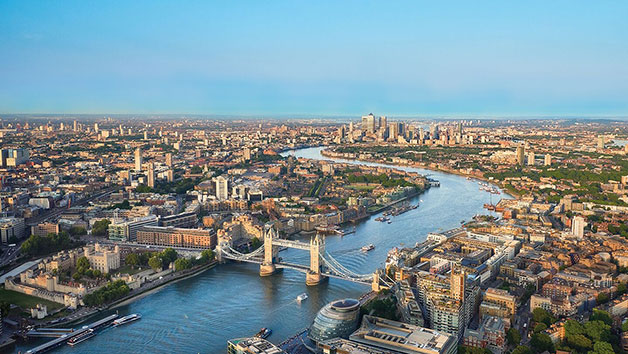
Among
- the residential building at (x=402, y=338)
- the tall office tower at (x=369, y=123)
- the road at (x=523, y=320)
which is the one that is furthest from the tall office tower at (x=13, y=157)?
the tall office tower at (x=369, y=123)

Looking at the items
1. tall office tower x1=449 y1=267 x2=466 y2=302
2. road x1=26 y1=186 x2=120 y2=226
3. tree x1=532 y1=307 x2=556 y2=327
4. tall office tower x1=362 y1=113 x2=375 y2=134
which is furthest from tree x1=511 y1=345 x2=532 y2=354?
tall office tower x1=362 y1=113 x2=375 y2=134

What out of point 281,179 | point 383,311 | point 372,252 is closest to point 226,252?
point 372,252

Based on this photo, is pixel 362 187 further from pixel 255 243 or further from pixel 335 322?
pixel 335 322

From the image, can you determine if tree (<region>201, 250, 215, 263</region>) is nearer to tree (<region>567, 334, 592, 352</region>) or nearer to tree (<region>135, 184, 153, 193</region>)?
tree (<region>567, 334, 592, 352</region>)

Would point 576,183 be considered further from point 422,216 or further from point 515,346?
point 515,346

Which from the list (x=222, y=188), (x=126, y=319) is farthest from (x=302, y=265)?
(x=222, y=188)

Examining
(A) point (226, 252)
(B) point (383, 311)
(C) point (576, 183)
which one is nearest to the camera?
(B) point (383, 311)
